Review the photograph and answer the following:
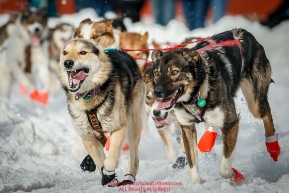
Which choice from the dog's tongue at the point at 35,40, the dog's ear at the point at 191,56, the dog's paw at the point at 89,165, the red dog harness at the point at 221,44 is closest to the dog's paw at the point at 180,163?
the dog's paw at the point at 89,165

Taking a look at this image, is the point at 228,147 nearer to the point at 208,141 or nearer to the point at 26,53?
the point at 208,141

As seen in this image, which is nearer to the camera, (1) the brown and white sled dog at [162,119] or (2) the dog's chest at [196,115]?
(2) the dog's chest at [196,115]

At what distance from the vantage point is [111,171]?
4.10 m

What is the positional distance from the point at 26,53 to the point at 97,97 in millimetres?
5331

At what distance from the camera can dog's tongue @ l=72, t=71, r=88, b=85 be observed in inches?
160

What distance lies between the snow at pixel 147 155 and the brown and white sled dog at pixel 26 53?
0.94 metres

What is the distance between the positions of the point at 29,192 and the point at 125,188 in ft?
2.57

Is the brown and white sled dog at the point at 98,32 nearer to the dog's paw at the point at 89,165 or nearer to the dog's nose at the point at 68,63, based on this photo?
the dog's paw at the point at 89,165

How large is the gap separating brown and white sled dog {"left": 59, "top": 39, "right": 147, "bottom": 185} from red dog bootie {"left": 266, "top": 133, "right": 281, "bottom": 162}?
1.27 metres

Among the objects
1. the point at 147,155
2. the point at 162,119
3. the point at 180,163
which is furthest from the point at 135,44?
the point at 180,163

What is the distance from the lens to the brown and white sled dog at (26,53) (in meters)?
8.98

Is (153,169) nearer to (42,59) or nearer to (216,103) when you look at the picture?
(216,103)

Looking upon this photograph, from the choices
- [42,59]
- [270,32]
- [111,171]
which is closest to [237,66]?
[111,171]

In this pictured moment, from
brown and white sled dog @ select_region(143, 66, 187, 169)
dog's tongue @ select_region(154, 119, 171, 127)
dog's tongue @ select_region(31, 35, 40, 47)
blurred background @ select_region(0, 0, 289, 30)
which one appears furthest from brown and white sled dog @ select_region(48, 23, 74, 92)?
dog's tongue @ select_region(154, 119, 171, 127)
